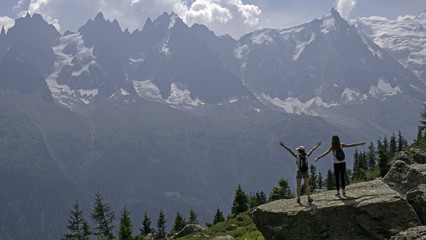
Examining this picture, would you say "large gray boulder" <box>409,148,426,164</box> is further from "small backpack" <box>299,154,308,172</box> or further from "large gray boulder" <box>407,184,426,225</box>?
"small backpack" <box>299,154,308,172</box>

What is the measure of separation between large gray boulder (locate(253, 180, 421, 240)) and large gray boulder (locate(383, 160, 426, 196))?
7746 mm

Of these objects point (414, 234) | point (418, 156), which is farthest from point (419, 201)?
point (418, 156)

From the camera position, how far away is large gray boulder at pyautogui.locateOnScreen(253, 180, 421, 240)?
16766mm

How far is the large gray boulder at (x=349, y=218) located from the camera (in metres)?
16.8

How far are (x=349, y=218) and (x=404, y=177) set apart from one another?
1083 cm

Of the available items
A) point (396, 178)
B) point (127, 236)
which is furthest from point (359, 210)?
point (127, 236)

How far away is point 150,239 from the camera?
169ft

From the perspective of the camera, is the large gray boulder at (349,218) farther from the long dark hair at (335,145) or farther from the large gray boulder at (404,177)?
the large gray boulder at (404,177)

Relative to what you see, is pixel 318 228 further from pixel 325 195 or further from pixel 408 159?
pixel 408 159

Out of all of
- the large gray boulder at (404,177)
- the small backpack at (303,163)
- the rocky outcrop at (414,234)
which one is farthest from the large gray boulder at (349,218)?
the large gray boulder at (404,177)

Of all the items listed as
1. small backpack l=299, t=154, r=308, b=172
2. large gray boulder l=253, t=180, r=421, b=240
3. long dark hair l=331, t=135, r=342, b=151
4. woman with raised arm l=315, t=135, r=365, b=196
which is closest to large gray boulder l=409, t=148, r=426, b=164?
woman with raised arm l=315, t=135, r=365, b=196

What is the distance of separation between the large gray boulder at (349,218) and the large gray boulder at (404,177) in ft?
25.4

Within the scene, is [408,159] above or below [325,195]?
above

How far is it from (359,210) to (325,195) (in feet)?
9.79
